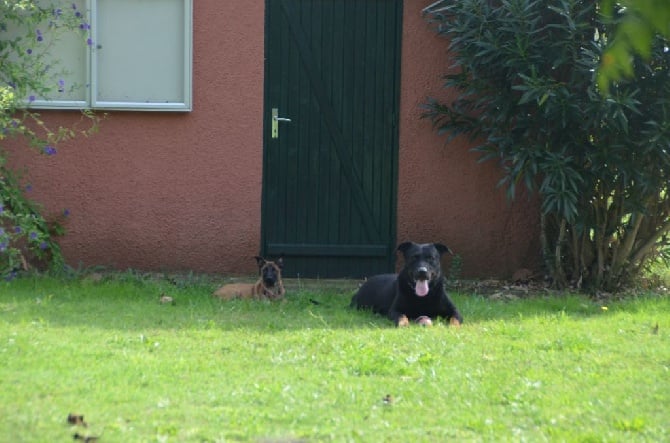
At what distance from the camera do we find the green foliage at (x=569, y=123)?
28.2ft

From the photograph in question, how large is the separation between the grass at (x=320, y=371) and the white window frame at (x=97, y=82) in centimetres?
207

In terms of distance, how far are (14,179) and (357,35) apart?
3731 millimetres

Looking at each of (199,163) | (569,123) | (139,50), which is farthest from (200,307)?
(569,123)

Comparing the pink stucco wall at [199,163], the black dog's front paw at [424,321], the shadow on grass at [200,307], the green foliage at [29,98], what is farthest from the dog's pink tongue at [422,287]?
the green foliage at [29,98]

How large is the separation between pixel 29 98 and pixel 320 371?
198 inches

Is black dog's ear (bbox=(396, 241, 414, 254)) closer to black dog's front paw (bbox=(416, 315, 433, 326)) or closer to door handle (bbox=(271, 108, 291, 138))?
black dog's front paw (bbox=(416, 315, 433, 326))

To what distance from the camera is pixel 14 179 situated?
31.2 ft

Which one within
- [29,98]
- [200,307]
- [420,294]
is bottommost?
[200,307]

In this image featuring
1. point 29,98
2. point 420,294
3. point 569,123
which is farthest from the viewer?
point 29,98

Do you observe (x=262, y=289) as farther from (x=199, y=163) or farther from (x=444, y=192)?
(x=444, y=192)

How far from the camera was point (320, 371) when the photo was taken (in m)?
5.77

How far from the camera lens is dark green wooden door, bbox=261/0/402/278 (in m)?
9.98

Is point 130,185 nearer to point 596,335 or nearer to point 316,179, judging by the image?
point 316,179

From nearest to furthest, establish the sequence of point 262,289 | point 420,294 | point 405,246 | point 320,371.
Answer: point 320,371
point 420,294
point 405,246
point 262,289
